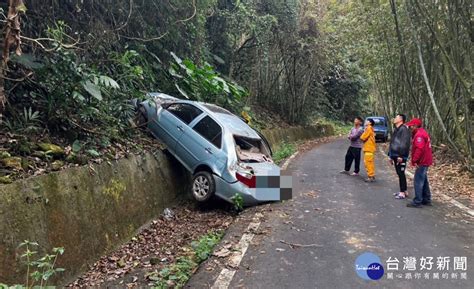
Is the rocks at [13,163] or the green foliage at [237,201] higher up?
the rocks at [13,163]

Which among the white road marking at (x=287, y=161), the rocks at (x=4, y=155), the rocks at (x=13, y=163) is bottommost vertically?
the white road marking at (x=287, y=161)

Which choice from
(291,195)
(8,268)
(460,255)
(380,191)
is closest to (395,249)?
(460,255)

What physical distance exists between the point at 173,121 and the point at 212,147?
1.28 metres

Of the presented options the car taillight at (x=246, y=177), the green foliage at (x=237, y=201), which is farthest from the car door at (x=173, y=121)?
the green foliage at (x=237, y=201)

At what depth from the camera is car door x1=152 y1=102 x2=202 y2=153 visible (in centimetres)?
872

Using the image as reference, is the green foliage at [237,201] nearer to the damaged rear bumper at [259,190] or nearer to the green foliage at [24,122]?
the damaged rear bumper at [259,190]

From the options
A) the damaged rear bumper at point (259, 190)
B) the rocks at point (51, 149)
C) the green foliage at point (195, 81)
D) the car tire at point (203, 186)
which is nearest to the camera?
the rocks at point (51, 149)

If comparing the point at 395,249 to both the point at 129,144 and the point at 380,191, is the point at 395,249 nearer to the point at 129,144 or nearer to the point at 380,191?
the point at 380,191

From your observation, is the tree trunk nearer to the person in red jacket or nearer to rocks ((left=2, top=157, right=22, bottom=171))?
rocks ((left=2, top=157, right=22, bottom=171))

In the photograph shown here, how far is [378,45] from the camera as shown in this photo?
18219mm

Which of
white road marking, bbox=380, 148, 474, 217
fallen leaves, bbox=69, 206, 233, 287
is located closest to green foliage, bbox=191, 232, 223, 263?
fallen leaves, bbox=69, 206, 233, 287

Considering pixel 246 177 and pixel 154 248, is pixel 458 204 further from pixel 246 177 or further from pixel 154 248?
pixel 154 248

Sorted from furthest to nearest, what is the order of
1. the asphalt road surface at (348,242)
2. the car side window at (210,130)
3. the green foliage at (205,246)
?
the car side window at (210,130), the green foliage at (205,246), the asphalt road surface at (348,242)

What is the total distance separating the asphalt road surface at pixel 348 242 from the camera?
4.52 meters
